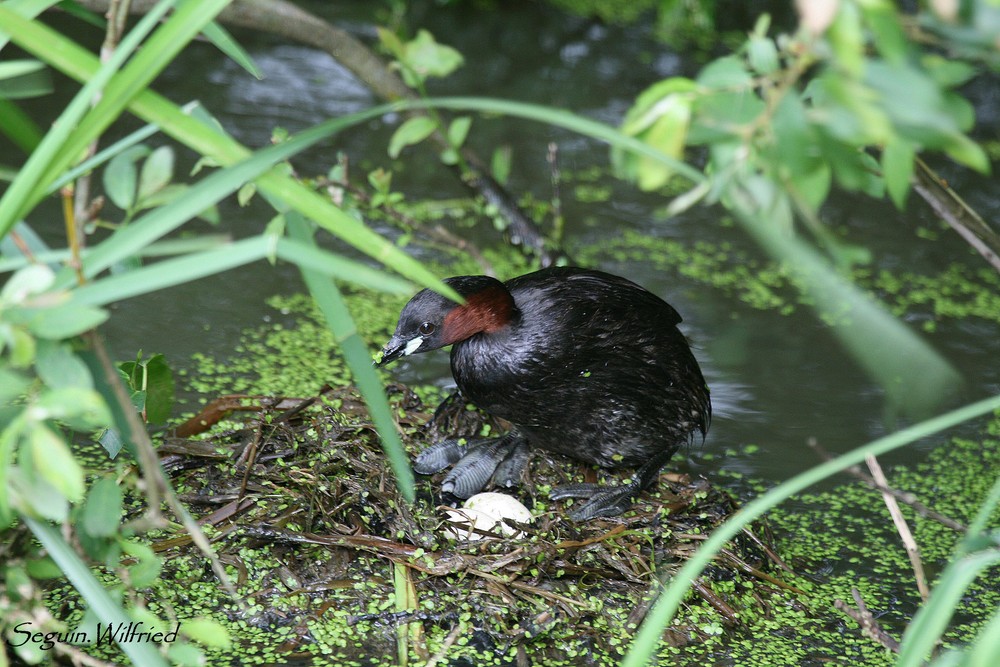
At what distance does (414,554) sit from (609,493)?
66cm

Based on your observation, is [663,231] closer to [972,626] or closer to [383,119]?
[383,119]

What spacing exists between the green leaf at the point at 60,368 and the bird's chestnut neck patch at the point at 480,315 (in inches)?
57.2

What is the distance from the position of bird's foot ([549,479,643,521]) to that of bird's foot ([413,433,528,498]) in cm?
16

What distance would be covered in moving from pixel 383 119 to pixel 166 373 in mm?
3456

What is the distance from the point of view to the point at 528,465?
10.6 feet

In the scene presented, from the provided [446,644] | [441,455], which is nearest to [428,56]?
[441,455]

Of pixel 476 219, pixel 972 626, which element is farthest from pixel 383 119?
pixel 972 626

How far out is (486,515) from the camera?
2.88m

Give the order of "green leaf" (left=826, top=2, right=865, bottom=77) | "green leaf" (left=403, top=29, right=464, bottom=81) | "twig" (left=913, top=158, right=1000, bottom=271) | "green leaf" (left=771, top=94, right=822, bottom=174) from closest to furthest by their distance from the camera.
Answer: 1. "green leaf" (left=826, top=2, right=865, bottom=77)
2. "green leaf" (left=771, top=94, right=822, bottom=174)
3. "twig" (left=913, top=158, right=1000, bottom=271)
4. "green leaf" (left=403, top=29, right=464, bottom=81)

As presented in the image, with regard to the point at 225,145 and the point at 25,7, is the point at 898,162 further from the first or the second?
the point at 25,7

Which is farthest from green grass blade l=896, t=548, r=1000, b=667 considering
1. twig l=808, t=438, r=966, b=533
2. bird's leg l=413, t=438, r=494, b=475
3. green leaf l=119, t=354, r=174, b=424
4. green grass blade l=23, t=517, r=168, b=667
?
green leaf l=119, t=354, r=174, b=424

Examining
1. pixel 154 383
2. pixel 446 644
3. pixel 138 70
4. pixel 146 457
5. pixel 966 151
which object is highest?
pixel 966 151

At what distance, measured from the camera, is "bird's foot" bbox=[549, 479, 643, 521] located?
3.02 metres

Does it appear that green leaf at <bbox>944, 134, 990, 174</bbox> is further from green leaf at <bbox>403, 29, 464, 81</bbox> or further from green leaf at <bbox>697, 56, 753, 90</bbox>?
green leaf at <bbox>403, 29, 464, 81</bbox>
